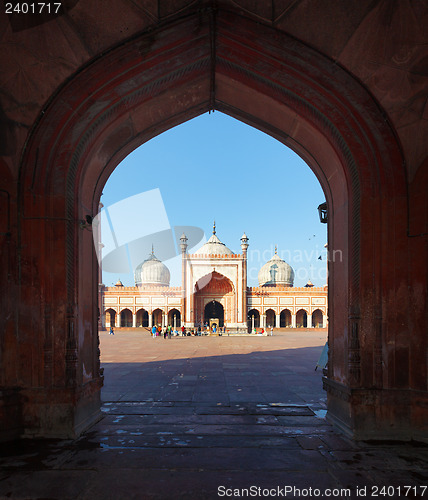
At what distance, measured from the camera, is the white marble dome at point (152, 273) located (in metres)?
48.9

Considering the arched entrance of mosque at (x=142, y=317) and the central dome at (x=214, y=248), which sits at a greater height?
the central dome at (x=214, y=248)

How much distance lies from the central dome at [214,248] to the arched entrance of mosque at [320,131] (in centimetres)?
3594

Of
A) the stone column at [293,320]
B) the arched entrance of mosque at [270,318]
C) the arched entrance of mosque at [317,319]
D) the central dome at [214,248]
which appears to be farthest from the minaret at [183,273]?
the arched entrance of mosque at [317,319]

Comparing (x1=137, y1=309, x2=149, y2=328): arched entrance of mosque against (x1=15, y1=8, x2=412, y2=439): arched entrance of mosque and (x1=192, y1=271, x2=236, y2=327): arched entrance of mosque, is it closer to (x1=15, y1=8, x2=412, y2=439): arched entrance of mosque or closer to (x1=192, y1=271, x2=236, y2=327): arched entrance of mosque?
(x1=192, y1=271, x2=236, y2=327): arched entrance of mosque

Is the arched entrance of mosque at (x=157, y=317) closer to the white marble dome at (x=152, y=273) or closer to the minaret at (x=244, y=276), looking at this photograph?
the white marble dome at (x=152, y=273)

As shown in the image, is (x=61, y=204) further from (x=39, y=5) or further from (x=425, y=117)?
(x=425, y=117)

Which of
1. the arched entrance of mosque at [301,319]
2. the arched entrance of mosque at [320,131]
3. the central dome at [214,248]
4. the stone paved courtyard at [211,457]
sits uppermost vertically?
the central dome at [214,248]

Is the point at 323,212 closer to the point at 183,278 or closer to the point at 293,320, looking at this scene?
the point at 183,278

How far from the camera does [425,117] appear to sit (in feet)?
15.6

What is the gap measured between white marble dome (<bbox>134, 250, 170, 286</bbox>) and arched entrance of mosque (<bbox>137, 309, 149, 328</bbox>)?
165 inches

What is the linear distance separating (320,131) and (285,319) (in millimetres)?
42992

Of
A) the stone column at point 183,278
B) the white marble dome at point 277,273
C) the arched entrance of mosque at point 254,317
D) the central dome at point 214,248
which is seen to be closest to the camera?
the stone column at point 183,278

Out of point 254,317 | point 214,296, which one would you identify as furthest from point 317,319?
point 214,296

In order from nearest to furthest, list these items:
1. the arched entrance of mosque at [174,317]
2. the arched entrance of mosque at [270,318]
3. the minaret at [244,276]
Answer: the minaret at [244,276] → the arched entrance of mosque at [174,317] → the arched entrance of mosque at [270,318]
